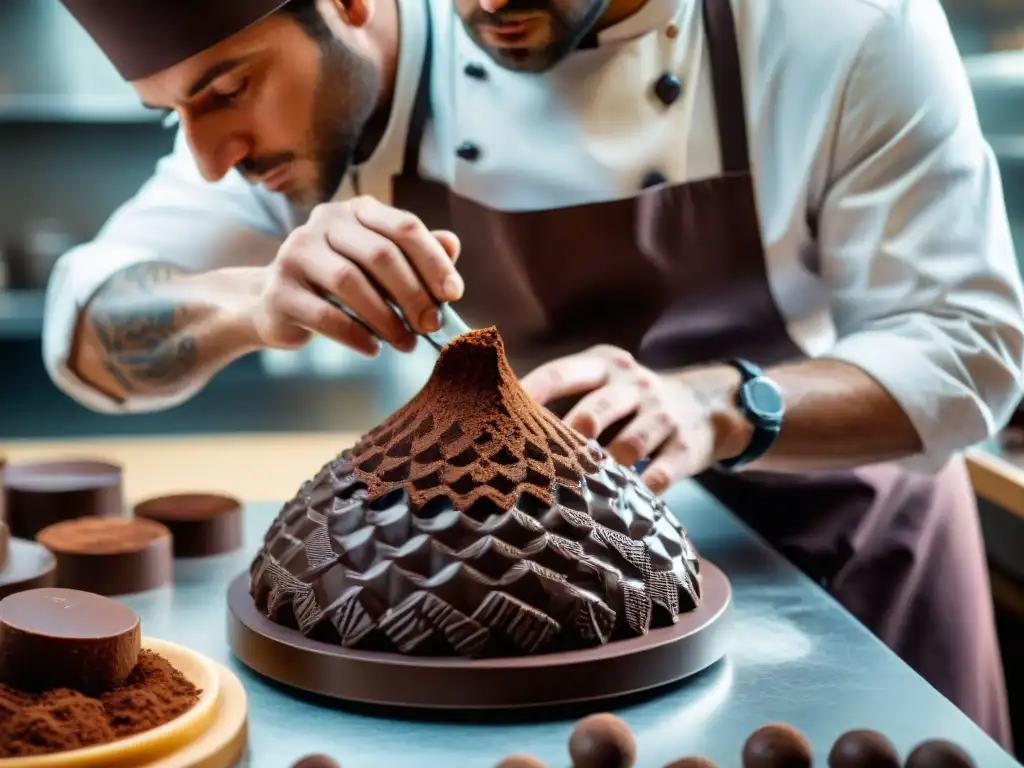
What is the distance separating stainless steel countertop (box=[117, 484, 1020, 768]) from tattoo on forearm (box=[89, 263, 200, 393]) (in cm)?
57

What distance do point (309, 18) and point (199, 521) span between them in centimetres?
60

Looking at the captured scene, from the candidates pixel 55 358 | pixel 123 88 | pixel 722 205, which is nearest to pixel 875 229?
pixel 722 205

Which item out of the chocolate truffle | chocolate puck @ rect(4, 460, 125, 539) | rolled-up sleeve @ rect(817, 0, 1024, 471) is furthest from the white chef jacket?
the chocolate truffle

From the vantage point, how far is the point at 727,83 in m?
1.55

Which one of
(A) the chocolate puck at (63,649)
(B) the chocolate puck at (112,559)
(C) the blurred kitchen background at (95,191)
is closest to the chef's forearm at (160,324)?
(C) the blurred kitchen background at (95,191)

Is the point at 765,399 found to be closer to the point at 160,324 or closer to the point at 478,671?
the point at 478,671

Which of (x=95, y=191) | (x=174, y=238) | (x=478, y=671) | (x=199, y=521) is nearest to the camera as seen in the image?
(x=478, y=671)

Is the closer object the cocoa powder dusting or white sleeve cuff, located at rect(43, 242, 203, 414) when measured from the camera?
the cocoa powder dusting

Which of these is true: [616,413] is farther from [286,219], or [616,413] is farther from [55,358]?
[55,358]

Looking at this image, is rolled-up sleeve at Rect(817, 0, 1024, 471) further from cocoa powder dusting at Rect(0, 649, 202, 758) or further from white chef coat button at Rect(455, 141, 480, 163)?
cocoa powder dusting at Rect(0, 649, 202, 758)

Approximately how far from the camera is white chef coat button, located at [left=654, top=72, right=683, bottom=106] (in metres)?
1.53

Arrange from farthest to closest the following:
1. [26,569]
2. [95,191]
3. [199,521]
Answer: [95,191] < [199,521] < [26,569]

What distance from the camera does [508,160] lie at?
1588 mm

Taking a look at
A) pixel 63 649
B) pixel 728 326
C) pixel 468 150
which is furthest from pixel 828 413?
pixel 63 649
